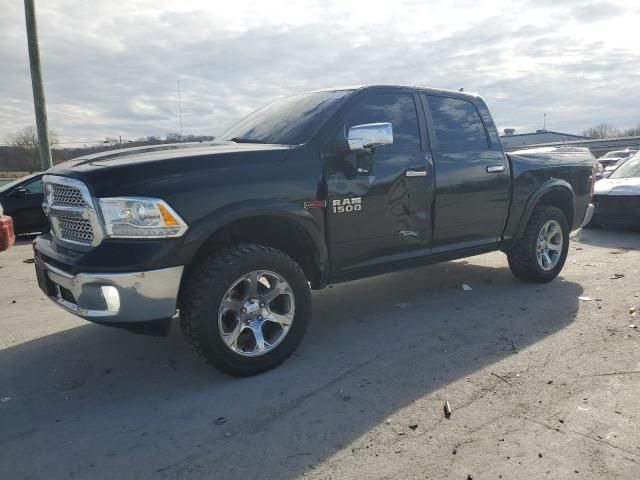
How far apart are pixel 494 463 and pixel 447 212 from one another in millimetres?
2594

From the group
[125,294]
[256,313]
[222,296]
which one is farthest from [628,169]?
[125,294]

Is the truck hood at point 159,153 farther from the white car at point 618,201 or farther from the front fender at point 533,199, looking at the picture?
the white car at point 618,201

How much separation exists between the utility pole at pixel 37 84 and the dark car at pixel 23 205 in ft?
5.89

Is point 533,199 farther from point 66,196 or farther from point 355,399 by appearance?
point 66,196

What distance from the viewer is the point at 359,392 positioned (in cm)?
331

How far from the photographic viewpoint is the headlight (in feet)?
10.2

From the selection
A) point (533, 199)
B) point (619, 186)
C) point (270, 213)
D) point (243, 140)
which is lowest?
point (619, 186)

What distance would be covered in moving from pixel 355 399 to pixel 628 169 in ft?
32.4

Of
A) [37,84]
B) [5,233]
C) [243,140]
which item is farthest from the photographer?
[37,84]

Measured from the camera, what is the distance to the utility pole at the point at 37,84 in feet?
39.3

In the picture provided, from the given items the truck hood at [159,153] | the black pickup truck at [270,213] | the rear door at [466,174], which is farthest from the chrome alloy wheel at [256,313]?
the rear door at [466,174]

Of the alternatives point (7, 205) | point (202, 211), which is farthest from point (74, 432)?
point (7, 205)

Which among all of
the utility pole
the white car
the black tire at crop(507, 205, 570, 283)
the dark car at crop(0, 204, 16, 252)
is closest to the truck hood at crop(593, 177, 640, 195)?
the white car

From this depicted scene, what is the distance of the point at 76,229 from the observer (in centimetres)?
341
